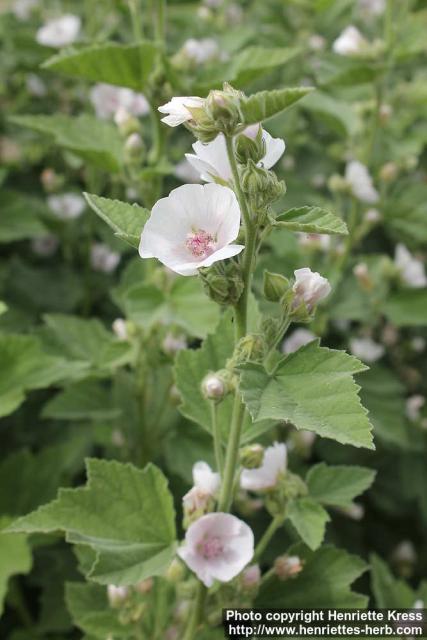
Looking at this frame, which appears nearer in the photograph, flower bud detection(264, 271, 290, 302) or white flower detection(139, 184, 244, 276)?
white flower detection(139, 184, 244, 276)

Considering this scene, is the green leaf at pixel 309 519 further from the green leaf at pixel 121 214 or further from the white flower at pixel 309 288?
the green leaf at pixel 121 214

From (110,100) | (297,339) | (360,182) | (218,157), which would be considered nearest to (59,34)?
(110,100)

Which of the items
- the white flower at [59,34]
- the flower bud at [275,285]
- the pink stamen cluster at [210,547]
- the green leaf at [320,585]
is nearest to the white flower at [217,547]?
the pink stamen cluster at [210,547]

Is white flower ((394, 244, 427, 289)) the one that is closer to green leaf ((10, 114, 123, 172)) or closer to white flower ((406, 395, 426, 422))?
white flower ((406, 395, 426, 422))

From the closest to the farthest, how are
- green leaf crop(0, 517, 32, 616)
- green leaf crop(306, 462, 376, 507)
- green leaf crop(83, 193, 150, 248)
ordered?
green leaf crop(83, 193, 150, 248), green leaf crop(306, 462, 376, 507), green leaf crop(0, 517, 32, 616)

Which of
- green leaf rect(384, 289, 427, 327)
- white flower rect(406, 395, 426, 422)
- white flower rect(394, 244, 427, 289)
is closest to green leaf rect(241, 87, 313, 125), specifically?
green leaf rect(384, 289, 427, 327)

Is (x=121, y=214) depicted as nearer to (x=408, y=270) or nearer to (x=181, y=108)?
(x=181, y=108)
